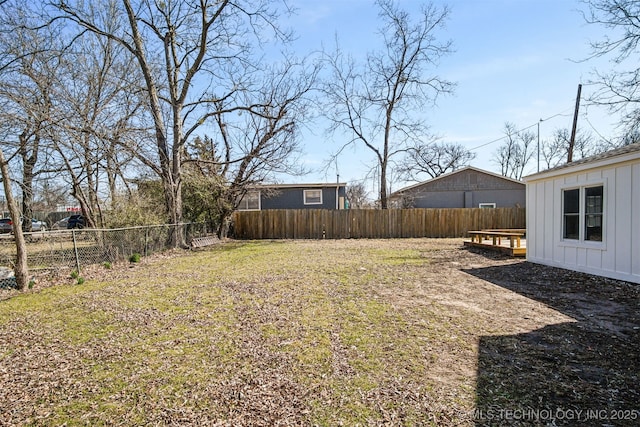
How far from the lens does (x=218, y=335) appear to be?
3.65m

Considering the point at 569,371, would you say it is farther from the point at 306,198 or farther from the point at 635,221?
the point at 306,198

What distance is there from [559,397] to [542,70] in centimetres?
1182

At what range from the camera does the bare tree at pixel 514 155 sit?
129 feet

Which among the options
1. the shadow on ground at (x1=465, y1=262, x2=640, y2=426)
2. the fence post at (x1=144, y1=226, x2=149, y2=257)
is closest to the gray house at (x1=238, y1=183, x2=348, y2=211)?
the fence post at (x1=144, y1=226, x2=149, y2=257)

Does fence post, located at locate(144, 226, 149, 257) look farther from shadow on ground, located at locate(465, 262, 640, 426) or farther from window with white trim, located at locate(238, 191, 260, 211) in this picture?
window with white trim, located at locate(238, 191, 260, 211)

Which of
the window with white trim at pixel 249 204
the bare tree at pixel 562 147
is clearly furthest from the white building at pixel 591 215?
the bare tree at pixel 562 147

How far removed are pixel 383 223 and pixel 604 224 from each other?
1061cm

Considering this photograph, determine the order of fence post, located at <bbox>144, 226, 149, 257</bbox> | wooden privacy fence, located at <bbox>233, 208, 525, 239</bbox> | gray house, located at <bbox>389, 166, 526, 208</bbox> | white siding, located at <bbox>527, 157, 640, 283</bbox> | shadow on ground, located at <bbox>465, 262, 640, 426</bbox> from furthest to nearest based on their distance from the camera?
1. gray house, located at <bbox>389, 166, 526, 208</bbox>
2. wooden privacy fence, located at <bbox>233, 208, 525, 239</bbox>
3. fence post, located at <bbox>144, 226, 149, 257</bbox>
4. white siding, located at <bbox>527, 157, 640, 283</bbox>
5. shadow on ground, located at <bbox>465, 262, 640, 426</bbox>

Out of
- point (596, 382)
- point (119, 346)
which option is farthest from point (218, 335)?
point (596, 382)

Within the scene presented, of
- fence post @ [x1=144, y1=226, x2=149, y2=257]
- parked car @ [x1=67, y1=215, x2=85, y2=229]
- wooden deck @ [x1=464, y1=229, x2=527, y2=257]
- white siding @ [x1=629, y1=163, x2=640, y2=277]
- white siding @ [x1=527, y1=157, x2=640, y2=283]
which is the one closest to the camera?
white siding @ [x1=629, y1=163, x2=640, y2=277]

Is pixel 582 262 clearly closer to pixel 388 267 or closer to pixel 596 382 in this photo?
pixel 388 267

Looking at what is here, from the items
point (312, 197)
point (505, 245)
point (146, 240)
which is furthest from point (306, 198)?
point (505, 245)

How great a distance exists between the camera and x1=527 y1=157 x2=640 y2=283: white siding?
5762 millimetres

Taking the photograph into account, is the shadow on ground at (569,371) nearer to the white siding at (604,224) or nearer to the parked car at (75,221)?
the white siding at (604,224)
